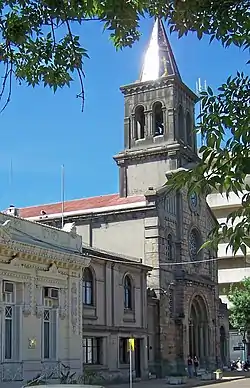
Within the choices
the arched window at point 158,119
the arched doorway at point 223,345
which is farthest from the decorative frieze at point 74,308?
the arched doorway at point 223,345

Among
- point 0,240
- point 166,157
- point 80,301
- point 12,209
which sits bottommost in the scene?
point 80,301

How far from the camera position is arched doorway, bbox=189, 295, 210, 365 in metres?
51.8

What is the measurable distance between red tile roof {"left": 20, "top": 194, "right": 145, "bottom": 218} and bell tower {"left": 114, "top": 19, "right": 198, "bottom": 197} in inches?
72.5

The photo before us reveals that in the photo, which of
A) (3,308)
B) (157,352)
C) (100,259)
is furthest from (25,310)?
(157,352)

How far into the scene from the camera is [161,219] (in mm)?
47344

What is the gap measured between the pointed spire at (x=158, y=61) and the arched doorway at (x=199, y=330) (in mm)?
17568

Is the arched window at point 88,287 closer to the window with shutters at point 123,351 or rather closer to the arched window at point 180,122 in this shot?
the window with shutters at point 123,351

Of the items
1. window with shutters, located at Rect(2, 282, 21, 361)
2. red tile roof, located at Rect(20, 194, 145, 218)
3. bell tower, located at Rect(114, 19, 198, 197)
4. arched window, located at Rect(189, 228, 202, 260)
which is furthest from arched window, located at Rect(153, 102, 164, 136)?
window with shutters, located at Rect(2, 282, 21, 361)

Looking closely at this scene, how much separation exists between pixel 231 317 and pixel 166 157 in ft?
49.4

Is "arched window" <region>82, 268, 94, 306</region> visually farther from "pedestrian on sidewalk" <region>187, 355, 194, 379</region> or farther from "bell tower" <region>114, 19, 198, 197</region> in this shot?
"bell tower" <region>114, 19, 198, 197</region>

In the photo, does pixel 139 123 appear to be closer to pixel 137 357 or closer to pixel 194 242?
pixel 194 242

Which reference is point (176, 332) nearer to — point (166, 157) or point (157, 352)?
point (157, 352)

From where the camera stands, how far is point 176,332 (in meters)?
47.8

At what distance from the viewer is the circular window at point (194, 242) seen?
5256 cm
